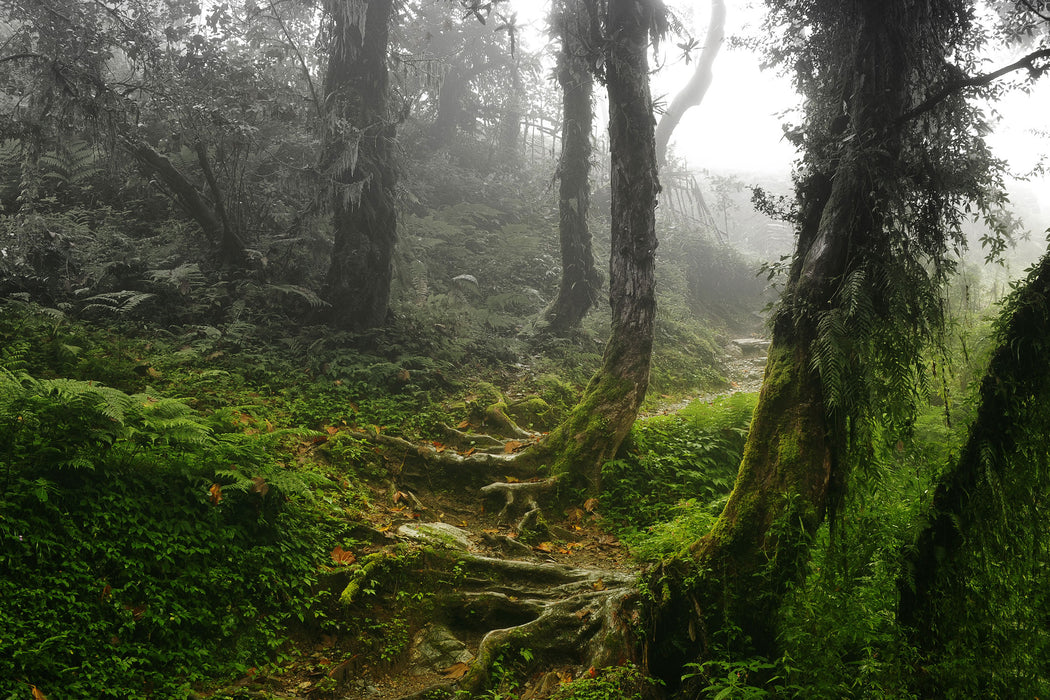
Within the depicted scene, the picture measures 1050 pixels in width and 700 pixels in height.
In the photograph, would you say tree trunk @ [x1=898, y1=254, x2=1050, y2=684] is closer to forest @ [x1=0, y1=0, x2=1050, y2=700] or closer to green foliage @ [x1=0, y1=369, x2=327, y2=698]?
forest @ [x1=0, y1=0, x2=1050, y2=700]

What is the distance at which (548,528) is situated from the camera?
5906 millimetres

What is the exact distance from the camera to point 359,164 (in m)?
9.45

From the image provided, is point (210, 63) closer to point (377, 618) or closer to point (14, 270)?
point (14, 270)

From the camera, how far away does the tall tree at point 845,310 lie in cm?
367

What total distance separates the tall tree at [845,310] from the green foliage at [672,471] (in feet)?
3.96

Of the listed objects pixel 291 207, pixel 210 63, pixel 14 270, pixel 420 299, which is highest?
pixel 210 63

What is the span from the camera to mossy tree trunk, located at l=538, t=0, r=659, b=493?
22.4ft

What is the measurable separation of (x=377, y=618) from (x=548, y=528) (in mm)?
2114

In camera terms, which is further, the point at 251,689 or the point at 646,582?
the point at 646,582

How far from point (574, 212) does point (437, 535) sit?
8637 millimetres

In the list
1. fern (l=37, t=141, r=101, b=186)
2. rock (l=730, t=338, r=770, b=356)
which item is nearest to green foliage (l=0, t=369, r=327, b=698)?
fern (l=37, t=141, r=101, b=186)

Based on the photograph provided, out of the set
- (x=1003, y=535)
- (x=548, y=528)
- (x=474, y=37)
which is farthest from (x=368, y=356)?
(x=474, y=37)

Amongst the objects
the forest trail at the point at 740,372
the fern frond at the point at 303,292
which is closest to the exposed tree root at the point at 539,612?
the forest trail at the point at 740,372

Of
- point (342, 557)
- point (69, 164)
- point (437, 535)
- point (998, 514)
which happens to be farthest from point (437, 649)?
point (69, 164)
